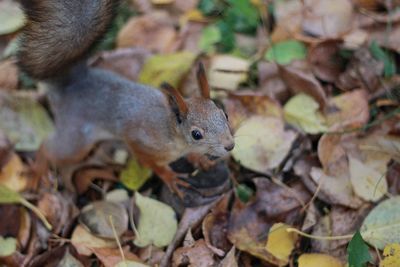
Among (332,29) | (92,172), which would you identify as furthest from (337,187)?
(92,172)

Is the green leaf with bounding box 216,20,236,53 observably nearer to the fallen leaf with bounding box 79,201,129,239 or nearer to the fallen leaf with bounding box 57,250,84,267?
the fallen leaf with bounding box 79,201,129,239

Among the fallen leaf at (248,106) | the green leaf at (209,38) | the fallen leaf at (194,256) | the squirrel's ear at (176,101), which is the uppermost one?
the squirrel's ear at (176,101)

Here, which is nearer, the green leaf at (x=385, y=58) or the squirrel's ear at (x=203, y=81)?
the squirrel's ear at (x=203, y=81)

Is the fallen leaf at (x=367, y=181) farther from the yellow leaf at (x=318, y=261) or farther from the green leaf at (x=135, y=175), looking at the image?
the green leaf at (x=135, y=175)

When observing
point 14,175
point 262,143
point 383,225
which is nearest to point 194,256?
point 262,143

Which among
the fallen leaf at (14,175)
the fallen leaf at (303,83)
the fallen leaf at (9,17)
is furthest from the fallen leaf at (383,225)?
the fallen leaf at (9,17)

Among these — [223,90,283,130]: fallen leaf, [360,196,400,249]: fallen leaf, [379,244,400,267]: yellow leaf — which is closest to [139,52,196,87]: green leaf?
[223,90,283,130]: fallen leaf
